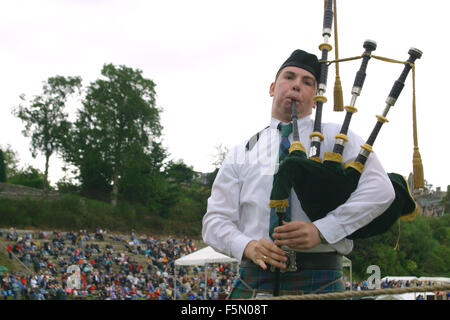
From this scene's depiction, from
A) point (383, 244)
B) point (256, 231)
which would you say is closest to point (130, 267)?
point (383, 244)

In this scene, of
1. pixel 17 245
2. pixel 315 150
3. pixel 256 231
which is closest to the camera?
pixel 315 150

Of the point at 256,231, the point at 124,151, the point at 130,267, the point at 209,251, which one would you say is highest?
the point at 124,151

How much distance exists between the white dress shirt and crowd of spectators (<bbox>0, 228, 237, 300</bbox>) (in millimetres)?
13450

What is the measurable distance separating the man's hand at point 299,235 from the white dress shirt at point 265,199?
1.3 inches

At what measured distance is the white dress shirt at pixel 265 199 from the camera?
1595 mm

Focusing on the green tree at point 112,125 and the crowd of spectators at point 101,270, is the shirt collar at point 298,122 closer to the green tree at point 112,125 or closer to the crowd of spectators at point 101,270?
the crowd of spectators at point 101,270

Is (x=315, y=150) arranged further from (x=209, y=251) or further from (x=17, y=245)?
(x=17, y=245)

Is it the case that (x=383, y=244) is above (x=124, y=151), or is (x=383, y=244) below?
below

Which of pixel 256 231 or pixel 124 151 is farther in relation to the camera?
pixel 124 151

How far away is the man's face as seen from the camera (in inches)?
75.0

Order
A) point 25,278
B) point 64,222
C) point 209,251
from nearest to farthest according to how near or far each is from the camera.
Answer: point 209,251
point 25,278
point 64,222

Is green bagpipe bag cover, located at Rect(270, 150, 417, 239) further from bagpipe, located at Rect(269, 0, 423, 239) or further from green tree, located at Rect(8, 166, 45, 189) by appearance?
green tree, located at Rect(8, 166, 45, 189)
